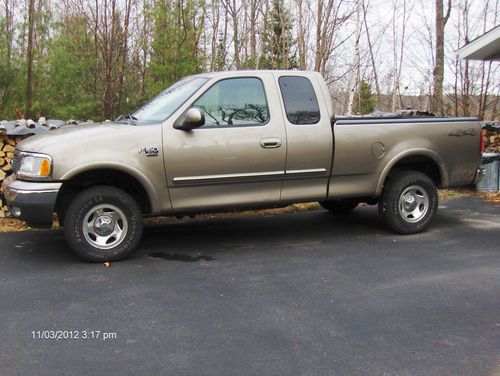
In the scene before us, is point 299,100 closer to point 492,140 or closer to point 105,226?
point 105,226

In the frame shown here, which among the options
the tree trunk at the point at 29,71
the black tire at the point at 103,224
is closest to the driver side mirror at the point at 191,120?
the black tire at the point at 103,224

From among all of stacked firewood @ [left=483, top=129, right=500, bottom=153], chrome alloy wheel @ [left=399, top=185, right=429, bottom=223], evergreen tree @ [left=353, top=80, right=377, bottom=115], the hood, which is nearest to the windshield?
the hood

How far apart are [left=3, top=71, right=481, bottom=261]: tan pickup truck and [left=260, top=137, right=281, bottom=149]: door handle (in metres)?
0.01

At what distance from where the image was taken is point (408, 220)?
655 centimetres

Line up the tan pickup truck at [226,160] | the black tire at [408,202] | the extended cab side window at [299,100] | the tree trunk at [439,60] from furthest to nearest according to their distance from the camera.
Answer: the tree trunk at [439,60], the black tire at [408,202], the extended cab side window at [299,100], the tan pickup truck at [226,160]

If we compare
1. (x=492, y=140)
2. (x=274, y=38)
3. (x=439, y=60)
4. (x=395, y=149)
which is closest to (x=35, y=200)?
(x=395, y=149)

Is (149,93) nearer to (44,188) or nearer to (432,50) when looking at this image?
(44,188)

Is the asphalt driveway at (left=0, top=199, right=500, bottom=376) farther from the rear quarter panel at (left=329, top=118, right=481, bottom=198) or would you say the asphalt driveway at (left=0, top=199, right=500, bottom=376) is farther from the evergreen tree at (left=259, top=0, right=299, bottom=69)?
the evergreen tree at (left=259, top=0, right=299, bottom=69)

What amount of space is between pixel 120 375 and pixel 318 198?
11.7 feet

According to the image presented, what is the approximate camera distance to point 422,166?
6789mm

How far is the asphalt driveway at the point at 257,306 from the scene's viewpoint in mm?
3232

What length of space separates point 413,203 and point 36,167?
183 inches

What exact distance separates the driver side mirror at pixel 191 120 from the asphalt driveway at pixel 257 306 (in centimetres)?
148

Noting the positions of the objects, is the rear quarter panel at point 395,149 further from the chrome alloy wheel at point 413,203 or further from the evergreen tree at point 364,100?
the evergreen tree at point 364,100
